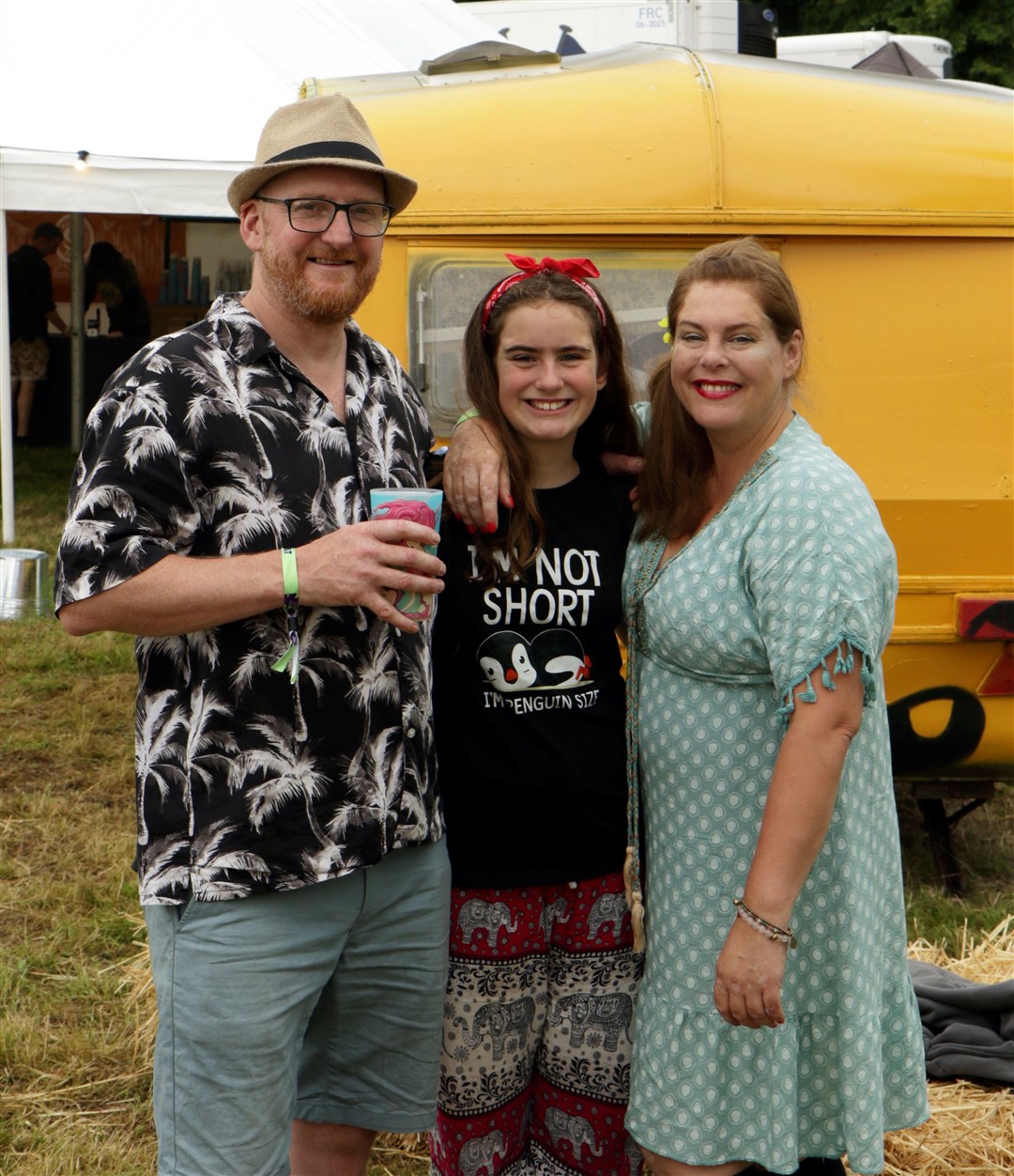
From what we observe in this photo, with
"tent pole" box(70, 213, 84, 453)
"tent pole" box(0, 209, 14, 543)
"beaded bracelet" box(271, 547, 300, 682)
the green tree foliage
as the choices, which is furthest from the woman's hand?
the green tree foliage

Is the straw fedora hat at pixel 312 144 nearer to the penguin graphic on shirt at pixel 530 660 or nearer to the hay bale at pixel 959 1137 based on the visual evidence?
the penguin graphic on shirt at pixel 530 660

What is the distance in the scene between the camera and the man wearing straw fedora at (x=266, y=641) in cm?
214

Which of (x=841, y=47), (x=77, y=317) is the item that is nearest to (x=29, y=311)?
(x=77, y=317)

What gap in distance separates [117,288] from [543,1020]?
43.4ft

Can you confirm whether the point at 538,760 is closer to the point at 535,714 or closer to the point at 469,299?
the point at 535,714

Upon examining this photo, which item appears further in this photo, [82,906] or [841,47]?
[841,47]

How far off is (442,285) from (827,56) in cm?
922

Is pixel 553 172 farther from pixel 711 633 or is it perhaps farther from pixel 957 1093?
pixel 957 1093

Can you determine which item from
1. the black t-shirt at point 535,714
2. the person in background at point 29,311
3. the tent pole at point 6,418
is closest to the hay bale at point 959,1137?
the black t-shirt at point 535,714

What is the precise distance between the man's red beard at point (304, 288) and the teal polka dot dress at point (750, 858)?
726 millimetres

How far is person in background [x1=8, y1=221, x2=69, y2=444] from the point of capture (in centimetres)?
1412

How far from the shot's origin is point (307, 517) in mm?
2281

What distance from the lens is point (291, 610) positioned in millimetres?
2215

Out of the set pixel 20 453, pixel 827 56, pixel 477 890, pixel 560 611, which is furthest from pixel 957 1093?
pixel 20 453
